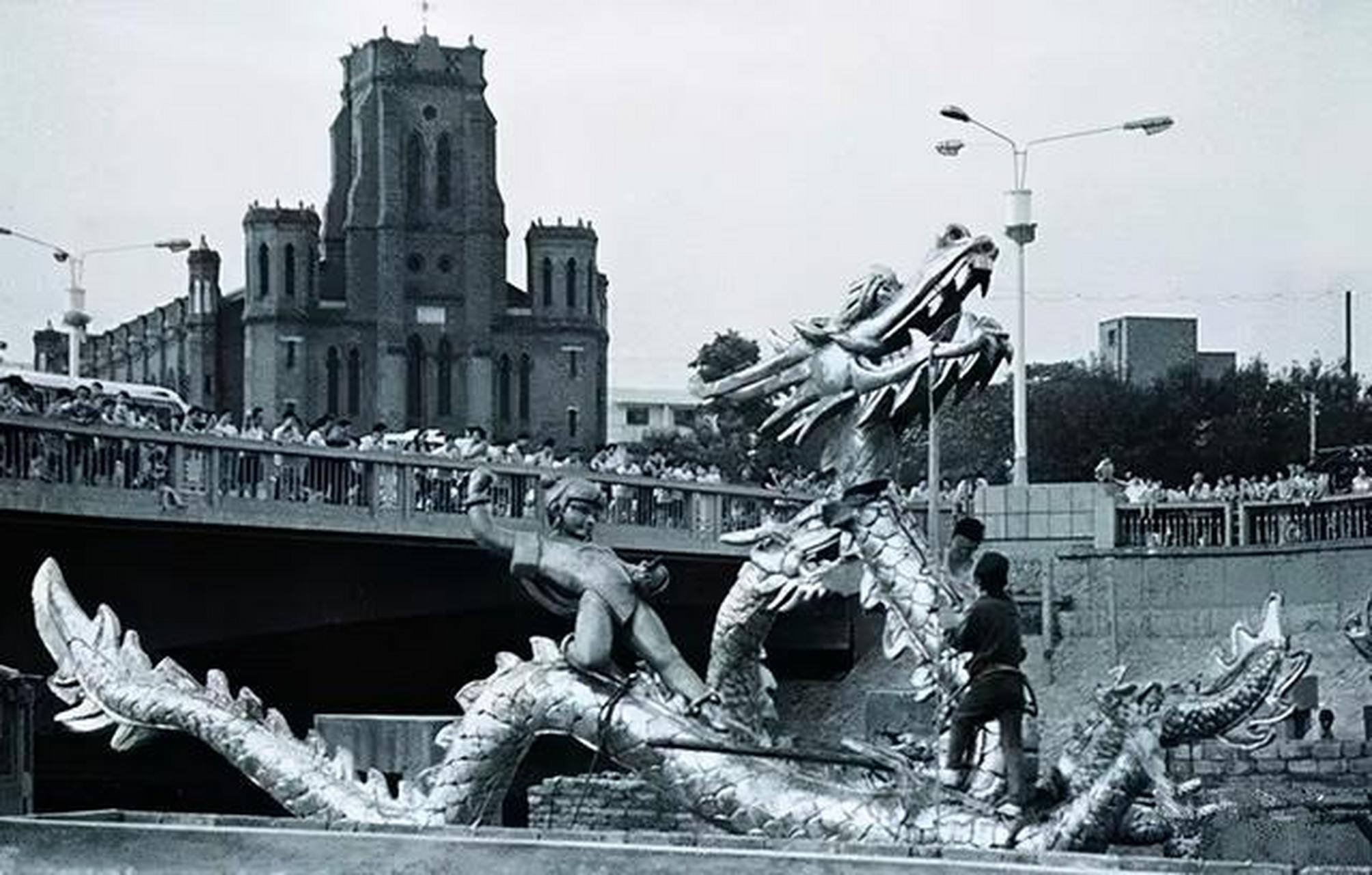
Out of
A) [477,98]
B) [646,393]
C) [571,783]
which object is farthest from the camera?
[646,393]

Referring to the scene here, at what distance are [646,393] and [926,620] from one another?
68.2 meters

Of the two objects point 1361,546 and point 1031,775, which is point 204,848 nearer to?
point 1031,775

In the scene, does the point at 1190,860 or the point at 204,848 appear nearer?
the point at 1190,860

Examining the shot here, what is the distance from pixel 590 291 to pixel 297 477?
1891 inches

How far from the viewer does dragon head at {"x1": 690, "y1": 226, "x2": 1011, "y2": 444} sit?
11328mm

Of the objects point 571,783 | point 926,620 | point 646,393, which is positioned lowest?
point 571,783

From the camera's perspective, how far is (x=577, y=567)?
10305 millimetres

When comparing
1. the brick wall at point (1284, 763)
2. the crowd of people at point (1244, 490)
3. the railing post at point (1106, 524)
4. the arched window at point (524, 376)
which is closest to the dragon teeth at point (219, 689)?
the brick wall at point (1284, 763)

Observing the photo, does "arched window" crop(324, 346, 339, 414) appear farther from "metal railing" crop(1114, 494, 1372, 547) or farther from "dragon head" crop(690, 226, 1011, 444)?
"dragon head" crop(690, 226, 1011, 444)

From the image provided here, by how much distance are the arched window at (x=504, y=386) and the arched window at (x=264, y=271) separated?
278 inches

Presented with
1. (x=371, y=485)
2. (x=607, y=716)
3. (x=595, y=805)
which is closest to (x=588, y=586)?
(x=607, y=716)

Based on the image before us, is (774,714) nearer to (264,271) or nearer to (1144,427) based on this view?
(1144,427)

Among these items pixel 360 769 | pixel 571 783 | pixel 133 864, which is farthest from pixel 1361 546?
pixel 133 864

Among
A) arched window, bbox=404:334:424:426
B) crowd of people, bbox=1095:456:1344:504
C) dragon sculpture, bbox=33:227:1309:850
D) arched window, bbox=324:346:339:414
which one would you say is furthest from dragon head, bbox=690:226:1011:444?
arched window, bbox=324:346:339:414
